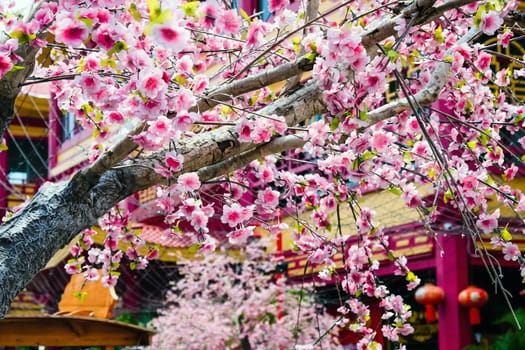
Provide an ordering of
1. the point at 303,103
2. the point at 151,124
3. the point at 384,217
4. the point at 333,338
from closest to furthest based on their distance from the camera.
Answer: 1. the point at 151,124
2. the point at 303,103
3. the point at 384,217
4. the point at 333,338

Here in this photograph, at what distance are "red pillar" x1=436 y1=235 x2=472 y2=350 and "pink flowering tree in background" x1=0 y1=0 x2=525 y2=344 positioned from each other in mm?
3907

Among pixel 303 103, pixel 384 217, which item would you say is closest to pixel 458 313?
pixel 384 217

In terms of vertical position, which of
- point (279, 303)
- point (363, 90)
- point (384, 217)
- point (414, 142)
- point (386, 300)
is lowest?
point (386, 300)

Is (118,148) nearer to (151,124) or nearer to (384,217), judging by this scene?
(151,124)

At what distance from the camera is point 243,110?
291 centimetres

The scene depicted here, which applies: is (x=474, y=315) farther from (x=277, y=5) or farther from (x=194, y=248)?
(x=277, y=5)

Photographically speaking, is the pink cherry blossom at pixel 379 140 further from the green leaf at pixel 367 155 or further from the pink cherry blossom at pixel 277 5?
the pink cherry blossom at pixel 277 5

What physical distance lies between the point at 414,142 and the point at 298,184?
30.6 inches

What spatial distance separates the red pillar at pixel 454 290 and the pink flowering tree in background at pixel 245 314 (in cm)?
186

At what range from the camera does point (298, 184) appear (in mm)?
4184

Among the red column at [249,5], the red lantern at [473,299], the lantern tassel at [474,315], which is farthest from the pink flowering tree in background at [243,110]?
the red column at [249,5]

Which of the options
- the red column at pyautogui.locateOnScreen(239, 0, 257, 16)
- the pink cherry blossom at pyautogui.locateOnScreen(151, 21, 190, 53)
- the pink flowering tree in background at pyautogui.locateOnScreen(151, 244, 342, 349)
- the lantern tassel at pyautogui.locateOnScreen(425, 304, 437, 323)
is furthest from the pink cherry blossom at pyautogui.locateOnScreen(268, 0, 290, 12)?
the red column at pyautogui.locateOnScreen(239, 0, 257, 16)

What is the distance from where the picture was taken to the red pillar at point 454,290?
8242 mm

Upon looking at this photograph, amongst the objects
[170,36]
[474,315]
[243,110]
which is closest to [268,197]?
[243,110]
